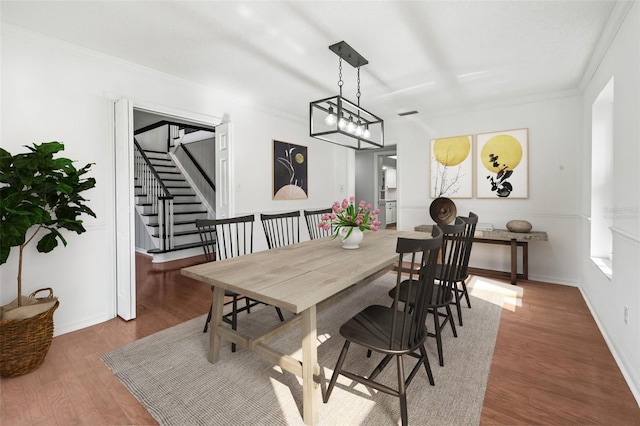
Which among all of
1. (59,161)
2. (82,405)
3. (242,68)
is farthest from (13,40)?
(82,405)

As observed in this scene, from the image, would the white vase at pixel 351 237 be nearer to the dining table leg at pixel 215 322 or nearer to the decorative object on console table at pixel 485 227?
the dining table leg at pixel 215 322

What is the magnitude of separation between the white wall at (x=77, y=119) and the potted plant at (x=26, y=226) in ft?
1.15

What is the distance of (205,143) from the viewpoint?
6.27 meters

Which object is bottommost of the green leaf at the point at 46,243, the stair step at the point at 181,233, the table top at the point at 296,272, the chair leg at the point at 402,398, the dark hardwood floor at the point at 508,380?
the dark hardwood floor at the point at 508,380

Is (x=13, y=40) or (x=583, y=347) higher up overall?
(x=13, y=40)

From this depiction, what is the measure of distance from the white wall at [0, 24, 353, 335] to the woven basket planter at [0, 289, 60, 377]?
577mm

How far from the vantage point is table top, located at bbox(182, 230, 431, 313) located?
4.58 ft

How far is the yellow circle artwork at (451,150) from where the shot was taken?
14.6 feet

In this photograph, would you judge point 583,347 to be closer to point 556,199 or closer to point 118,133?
point 556,199

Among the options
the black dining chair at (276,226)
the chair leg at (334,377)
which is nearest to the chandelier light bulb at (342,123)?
the black dining chair at (276,226)

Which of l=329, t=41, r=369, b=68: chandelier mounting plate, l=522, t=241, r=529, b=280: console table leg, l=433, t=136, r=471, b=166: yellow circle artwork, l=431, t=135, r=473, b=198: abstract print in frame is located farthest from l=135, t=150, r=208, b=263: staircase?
l=522, t=241, r=529, b=280: console table leg

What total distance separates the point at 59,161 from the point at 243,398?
6.68 feet

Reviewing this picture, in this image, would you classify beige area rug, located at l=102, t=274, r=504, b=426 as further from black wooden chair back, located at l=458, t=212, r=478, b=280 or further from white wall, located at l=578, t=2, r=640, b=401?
white wall, located at l=578, t=2, r=640, b=401

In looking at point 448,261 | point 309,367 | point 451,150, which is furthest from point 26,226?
point 451,150
